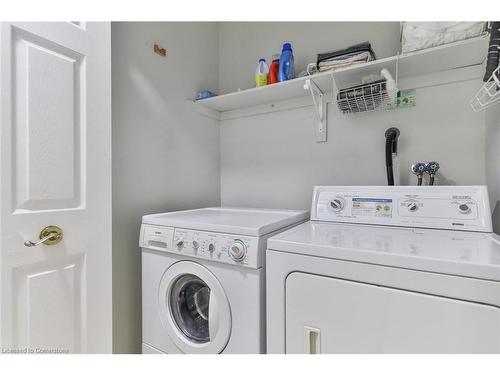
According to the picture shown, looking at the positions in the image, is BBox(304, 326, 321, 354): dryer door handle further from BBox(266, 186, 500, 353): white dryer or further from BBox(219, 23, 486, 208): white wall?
BBox(219, 23, 486, 208): white wall

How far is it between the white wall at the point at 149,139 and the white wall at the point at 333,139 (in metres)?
0.26

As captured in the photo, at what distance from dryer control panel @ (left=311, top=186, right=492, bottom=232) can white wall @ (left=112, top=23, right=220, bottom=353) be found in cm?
100

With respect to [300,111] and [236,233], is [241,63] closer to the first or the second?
[300,111]

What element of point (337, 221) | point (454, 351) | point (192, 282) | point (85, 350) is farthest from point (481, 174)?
point (85, 350)

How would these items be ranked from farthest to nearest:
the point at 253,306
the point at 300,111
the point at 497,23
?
1. the point at 300,111
2. the point at 253,306
3. the point at 497,23

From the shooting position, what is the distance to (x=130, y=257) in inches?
58.7

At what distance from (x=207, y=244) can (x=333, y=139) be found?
3.77ft

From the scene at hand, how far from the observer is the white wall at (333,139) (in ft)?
4.57

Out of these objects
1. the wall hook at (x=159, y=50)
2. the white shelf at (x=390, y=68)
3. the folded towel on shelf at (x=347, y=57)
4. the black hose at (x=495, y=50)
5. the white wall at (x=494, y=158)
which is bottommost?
the white wall at (x=494, y=158)

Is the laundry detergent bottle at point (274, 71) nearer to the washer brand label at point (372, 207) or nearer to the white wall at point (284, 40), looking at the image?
the white wall at point (284, 40)

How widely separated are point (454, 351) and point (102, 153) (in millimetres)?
1490

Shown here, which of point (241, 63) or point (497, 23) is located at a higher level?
point (241, 63)

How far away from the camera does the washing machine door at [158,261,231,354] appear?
3.61ft

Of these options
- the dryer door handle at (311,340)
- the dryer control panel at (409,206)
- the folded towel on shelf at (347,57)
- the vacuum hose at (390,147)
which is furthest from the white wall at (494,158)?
the dryer door handle at (311,340)
